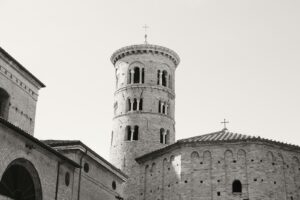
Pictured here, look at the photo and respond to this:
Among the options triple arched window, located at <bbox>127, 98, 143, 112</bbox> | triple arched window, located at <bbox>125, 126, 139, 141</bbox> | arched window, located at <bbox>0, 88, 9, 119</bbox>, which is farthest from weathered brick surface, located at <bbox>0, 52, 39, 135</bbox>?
triple arched window, located at <bbox>127, 98, 143, 112</bbox>

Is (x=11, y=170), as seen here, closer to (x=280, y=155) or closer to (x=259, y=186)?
(x=259, y=186)

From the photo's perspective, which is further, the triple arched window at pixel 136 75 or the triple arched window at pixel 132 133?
the triple arched window at pixel 136 75

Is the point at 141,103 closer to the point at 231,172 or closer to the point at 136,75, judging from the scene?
the point at 136,75

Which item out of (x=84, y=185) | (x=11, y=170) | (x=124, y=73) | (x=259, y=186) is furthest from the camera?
(x=124, y=73)

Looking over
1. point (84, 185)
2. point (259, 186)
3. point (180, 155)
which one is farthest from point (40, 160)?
point (259, 186)

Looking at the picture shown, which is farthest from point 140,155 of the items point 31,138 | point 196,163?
point 31,138

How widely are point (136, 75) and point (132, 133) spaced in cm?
427

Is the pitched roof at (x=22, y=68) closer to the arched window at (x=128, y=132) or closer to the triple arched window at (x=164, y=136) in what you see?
the arched window at (x=128, y=132)

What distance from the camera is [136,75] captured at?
3384 cm

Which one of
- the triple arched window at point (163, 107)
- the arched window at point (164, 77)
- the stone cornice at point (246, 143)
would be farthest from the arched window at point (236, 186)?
the arched window at point (164, 77)

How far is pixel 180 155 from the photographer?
2544 centimetres

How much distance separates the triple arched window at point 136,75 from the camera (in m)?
33.5

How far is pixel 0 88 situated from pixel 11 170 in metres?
3.74

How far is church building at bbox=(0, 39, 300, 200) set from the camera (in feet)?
57.0
